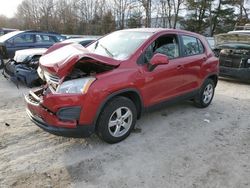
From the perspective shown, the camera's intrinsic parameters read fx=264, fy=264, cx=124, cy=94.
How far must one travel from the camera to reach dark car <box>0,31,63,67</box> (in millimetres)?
9969

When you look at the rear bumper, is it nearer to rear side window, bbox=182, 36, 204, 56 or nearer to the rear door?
rear side window, bbox=182, 36, 204, 56

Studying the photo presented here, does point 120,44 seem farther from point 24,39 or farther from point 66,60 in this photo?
point 24,39

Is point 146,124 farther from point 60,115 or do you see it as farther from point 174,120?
point 60,115

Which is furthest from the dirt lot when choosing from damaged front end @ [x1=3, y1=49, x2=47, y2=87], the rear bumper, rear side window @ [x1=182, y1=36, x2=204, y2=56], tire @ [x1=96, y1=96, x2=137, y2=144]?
the rear bumper

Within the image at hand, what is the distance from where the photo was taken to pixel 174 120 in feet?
16.5

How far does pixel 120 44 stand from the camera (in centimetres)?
449

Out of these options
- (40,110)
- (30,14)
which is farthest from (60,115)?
(30,14)

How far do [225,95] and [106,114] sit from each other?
4482mm

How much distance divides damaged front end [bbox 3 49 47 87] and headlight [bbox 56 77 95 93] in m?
3.78

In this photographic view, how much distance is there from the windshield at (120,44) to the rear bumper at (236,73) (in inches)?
192

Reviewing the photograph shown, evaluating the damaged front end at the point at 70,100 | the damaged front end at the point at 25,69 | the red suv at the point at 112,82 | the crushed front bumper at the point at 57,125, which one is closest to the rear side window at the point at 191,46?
the red suv at the point at 112,82

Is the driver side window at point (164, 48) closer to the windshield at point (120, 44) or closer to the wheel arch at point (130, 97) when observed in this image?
the windshield at point (120, 44)

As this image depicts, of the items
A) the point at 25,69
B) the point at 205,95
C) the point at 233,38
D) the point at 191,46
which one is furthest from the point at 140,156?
the point at 233,38

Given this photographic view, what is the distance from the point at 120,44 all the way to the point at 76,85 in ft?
4.62
